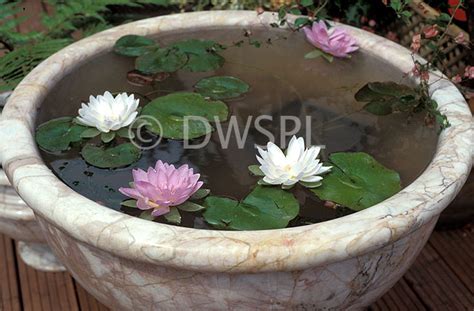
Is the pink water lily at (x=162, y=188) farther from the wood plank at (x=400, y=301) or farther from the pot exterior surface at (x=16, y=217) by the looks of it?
the wood plank at (x=400, y=301)

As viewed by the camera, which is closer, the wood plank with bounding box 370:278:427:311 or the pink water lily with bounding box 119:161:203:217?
the pink water lily with bounding box 119:161:203:217

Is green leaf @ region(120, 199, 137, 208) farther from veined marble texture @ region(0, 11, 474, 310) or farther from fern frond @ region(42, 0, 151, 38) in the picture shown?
fern frond @ region(42, 0, 151, 38)

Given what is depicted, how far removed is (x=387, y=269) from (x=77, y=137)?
687 millimetres

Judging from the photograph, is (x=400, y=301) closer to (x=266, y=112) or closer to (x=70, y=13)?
(x=266, y=112)

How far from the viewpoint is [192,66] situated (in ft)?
5.43

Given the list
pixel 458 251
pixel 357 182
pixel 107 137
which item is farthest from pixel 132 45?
pixel 458 251

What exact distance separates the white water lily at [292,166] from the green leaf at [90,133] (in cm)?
37

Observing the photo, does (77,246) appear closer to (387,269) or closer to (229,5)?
(387,269)

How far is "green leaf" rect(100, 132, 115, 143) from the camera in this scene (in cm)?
139

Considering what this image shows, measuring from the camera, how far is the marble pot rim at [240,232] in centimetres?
104

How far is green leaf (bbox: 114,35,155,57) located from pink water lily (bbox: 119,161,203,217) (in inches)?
21.8

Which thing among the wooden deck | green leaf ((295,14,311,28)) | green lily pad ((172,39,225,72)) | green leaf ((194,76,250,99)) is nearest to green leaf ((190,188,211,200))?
green leaf ((194,76,250,99))

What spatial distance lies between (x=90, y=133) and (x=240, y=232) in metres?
0.49

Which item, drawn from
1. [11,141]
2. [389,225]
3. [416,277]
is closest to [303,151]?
[389,225]
